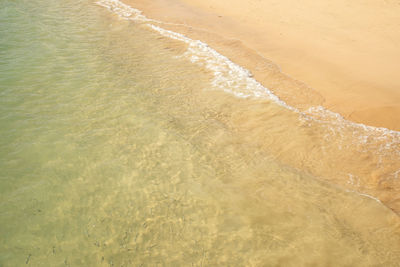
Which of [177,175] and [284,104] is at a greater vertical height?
[284,104]

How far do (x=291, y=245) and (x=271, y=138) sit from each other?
78.9 inches

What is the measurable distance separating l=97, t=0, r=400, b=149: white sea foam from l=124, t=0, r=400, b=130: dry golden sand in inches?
8.8

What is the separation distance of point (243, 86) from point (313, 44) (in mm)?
3189

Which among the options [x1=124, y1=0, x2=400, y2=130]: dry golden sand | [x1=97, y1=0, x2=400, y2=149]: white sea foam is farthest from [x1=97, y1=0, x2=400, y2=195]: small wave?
[x1=124, y1=0, x2=400, y2=130]: dry golden sand

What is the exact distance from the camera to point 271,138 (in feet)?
16.1

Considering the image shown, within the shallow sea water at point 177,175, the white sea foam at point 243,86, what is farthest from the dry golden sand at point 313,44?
the shallow sea water at point 177,175

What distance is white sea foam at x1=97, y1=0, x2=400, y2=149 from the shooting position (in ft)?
16.1

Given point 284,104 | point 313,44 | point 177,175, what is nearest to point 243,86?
point 284,104

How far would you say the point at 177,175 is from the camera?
4.20m

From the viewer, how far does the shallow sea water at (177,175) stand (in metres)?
3.26

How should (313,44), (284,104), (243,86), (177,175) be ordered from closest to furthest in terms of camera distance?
(177,175) → (284,104) → (243,86) → (313,44)

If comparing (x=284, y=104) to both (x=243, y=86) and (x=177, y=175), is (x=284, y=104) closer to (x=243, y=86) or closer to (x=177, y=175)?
(x=243, y=86)

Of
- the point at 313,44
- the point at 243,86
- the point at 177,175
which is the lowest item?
the point at 177,175

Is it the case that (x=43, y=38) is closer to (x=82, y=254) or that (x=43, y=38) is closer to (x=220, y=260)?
(x=82, y=254)
